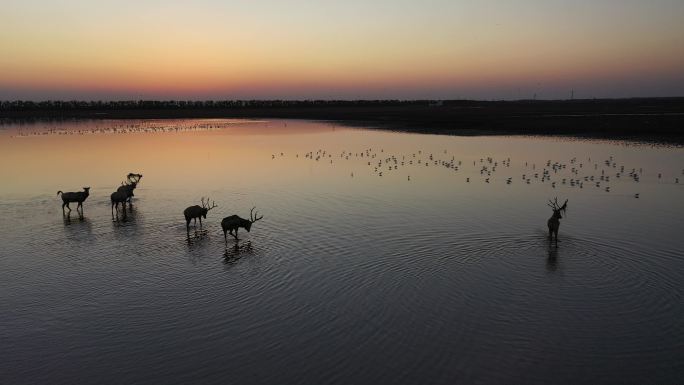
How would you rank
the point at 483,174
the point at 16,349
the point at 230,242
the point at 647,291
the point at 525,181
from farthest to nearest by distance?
1. the point at 483,174
2. the point at 525,181
3. the point at 230,242
4. the point at 647,291
5. the point at 16,349

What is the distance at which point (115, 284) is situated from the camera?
1282 centimetres

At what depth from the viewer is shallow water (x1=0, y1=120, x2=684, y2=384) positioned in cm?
908

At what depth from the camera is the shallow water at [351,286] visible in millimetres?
9078

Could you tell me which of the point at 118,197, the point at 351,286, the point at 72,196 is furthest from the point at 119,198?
the point at 351,286

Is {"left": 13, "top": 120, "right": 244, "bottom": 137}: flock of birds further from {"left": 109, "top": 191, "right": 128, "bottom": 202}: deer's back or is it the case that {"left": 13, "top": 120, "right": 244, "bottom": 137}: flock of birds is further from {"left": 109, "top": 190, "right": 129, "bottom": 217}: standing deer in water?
{"left": 109, "top": 191, "right": 128, "bottom": 202}: deer's back

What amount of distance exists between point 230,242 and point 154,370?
7.99 m

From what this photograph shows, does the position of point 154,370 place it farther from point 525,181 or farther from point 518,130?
point 518,130

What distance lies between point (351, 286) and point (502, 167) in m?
22.4

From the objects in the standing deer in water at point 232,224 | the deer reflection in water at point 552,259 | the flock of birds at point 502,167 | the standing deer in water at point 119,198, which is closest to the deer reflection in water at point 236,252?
the standing deer in water at point 232,224

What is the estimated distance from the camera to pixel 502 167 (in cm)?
3216

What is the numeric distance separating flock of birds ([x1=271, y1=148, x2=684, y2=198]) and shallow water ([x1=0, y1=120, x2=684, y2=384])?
0.75 metres

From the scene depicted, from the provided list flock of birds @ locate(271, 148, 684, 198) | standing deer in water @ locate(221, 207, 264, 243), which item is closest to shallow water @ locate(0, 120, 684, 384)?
standing deer in water @ locate(221, 207, 264, 243)

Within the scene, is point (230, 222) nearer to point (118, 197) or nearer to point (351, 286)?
point (351, 286)

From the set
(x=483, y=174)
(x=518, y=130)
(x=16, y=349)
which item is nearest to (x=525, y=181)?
(x=483, y=174)
